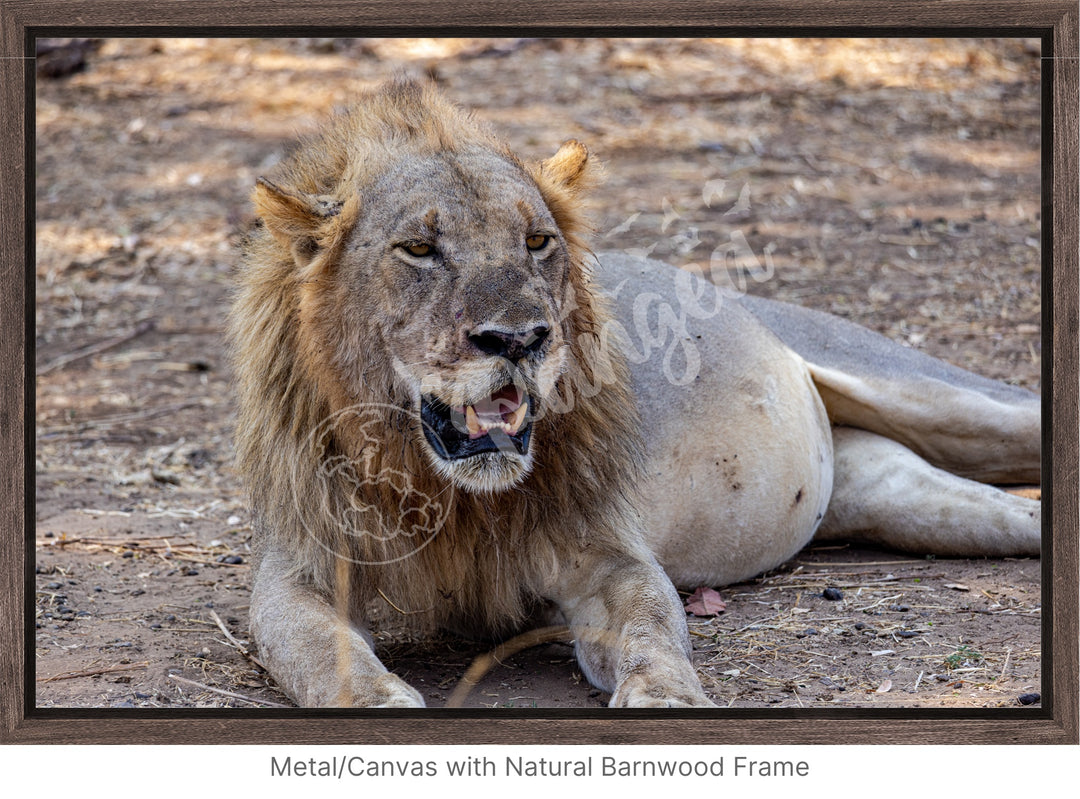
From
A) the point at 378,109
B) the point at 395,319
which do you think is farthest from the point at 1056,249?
the point at 378,109

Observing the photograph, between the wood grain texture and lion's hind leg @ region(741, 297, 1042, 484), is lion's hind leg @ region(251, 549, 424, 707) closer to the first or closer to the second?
the wood grain texture

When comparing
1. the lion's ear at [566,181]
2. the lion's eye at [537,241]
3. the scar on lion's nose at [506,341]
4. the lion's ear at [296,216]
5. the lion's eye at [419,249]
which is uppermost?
the lion's ear at [566,181]

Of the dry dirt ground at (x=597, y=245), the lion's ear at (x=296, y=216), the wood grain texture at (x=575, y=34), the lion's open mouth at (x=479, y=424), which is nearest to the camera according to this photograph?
the wood grain texture at (x=575, y=34)

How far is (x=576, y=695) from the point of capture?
3.29 m

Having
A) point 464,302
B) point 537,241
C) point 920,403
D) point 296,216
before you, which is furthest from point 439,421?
point 920,403

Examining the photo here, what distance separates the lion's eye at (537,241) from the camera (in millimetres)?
3145

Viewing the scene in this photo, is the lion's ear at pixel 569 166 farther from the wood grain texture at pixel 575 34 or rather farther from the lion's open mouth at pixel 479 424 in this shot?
the lion's open mouth at pixel 479 424

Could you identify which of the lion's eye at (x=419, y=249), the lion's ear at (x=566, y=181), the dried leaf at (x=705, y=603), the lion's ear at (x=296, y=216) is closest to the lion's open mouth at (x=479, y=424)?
the lion's eye at (x=419, y=249)

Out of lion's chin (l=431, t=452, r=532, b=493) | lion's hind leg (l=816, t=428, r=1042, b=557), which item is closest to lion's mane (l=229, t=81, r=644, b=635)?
lion's chin (l=431, t=452, r=532, b=493)

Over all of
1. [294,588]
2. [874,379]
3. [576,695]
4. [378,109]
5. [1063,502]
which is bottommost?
[576,695]

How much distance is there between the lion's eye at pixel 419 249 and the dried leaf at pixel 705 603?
1550 millimetres

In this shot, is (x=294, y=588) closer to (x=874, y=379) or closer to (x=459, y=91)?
(x=874, y=379)

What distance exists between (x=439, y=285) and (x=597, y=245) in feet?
14.5

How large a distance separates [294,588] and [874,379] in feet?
8.05
